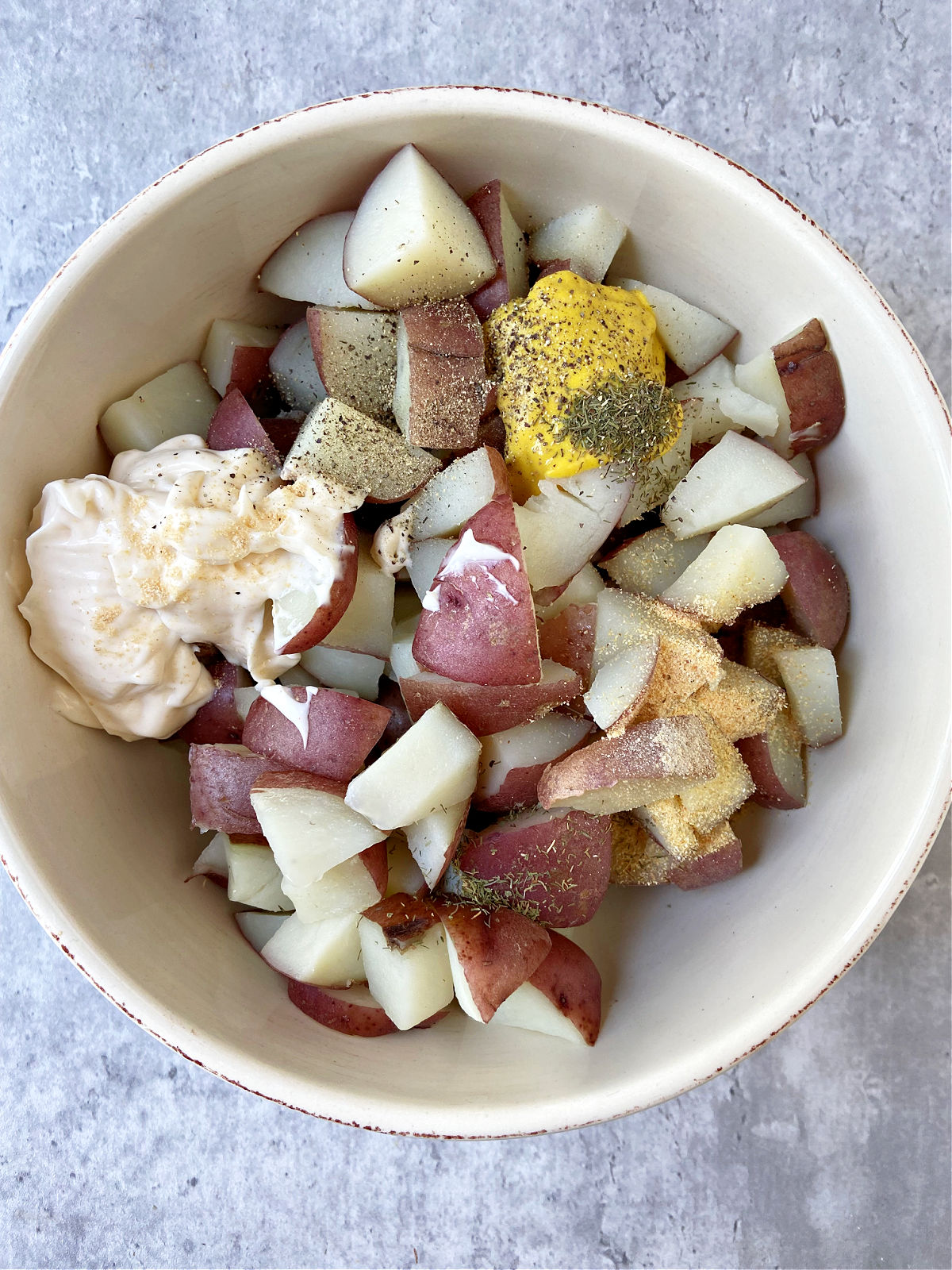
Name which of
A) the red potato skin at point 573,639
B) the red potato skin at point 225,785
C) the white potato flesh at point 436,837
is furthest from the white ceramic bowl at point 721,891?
the red potato skin at point 573,639

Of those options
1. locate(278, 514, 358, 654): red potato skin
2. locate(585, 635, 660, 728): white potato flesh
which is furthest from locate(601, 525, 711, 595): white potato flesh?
locate(278, 514, 358, 654): red potato skin

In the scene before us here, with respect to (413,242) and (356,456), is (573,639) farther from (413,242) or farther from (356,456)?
(413,242)

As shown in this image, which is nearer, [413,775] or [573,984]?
[413,775]

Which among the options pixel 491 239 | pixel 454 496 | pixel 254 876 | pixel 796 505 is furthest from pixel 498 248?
pixel 254 876

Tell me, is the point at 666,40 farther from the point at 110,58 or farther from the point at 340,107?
the point at 110,58

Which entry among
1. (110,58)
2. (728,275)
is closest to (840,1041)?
(728,275)

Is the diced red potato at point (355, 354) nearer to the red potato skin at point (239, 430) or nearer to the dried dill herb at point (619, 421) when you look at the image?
the red potato skin at point (239, 430)
